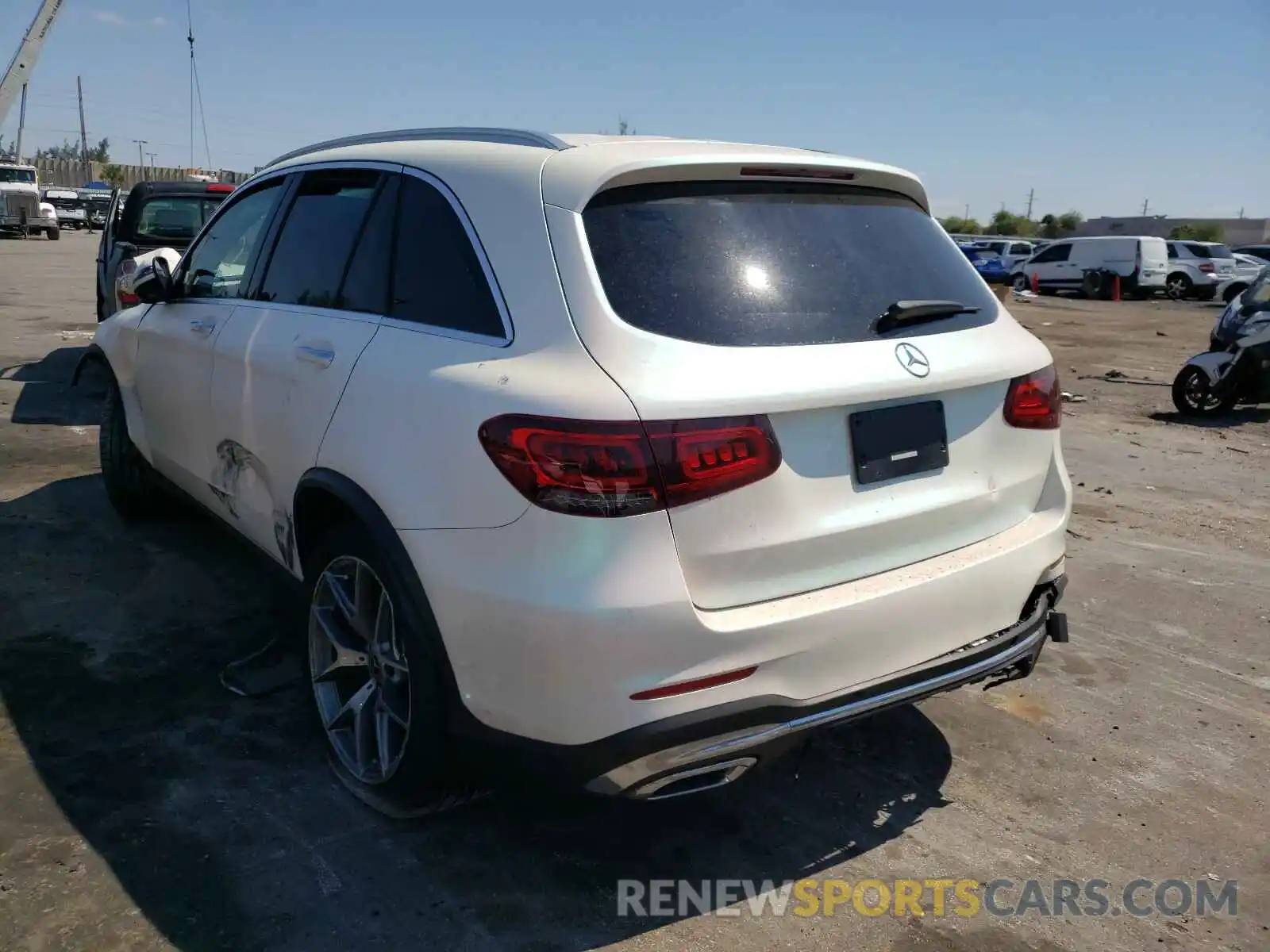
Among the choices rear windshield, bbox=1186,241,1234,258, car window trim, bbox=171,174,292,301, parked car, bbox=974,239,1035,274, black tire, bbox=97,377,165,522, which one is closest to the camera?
car window trim, bbox=171,174,292,301

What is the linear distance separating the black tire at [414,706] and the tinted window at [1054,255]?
100 ft

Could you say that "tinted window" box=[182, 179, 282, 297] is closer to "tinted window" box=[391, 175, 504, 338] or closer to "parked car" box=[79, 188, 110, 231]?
"tinted window" box=[391, 175, 504, 338]

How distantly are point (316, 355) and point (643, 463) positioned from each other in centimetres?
139

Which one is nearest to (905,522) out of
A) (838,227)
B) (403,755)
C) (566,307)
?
(838,227)

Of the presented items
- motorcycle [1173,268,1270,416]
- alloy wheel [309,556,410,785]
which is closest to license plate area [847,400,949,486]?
alloy wheel [309,556,410,785]

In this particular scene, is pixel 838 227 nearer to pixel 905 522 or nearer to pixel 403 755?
pixel 905 522

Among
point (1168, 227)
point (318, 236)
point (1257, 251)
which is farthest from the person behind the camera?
point (1168, 227)

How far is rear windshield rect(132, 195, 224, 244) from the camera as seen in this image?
938 cm

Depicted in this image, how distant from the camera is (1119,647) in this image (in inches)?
173

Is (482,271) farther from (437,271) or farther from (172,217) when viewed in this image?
(172,217)

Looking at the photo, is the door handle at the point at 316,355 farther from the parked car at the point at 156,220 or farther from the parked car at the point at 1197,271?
the parked car at the point at 1197,271

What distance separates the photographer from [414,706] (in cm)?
262

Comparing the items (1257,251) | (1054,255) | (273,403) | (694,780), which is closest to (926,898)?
(694,780)

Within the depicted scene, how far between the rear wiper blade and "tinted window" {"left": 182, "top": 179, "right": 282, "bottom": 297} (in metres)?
2.43
